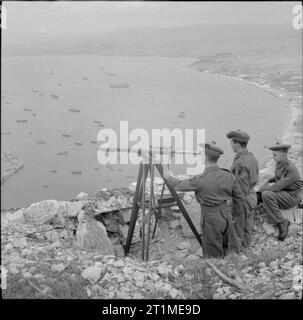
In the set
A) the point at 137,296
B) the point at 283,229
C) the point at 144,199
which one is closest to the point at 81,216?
the point at 144,199

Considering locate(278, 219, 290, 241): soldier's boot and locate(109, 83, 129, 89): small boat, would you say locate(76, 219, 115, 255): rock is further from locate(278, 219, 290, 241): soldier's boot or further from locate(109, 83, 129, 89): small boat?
locate(109, 83, 129, 89): small boat

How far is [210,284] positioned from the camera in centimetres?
448

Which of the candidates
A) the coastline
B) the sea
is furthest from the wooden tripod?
the sea

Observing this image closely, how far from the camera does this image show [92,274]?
4379mm

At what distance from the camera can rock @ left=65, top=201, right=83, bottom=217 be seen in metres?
6.12

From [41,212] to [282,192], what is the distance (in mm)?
3181

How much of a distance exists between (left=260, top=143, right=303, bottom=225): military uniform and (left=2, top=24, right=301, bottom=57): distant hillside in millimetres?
22827

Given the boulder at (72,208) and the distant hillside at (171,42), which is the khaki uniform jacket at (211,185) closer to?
the boulder at (72,208)

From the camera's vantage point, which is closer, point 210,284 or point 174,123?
point 210,284

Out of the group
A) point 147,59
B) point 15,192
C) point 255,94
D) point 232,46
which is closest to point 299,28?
point 232,46

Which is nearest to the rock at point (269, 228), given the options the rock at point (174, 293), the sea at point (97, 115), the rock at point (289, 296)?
the rock at point (289, 296)

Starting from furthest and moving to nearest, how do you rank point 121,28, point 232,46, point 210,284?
point 121,28 → point 232,46 → point 210,284

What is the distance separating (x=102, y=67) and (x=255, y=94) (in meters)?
10.4
